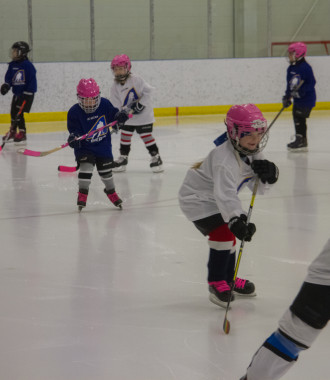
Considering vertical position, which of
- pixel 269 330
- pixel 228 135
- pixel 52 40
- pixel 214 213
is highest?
pixel 52 40

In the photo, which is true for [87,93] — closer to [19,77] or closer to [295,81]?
[295,81]

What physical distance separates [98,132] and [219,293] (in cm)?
199

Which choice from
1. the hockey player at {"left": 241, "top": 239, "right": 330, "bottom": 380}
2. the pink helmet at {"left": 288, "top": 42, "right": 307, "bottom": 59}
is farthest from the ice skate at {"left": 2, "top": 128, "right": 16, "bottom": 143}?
the hockey player at {"left": 241, "top": 239, "right": 330, "bottom": 380}

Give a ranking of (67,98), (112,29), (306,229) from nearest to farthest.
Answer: (306,229) < (67,98) < (112,29)

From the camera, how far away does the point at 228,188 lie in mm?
2691

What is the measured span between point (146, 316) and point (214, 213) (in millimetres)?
464

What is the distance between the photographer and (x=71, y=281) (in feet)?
10.8

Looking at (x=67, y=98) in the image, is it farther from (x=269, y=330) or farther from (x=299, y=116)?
(x=269, y=330)

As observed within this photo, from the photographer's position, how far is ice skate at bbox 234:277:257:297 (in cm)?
304

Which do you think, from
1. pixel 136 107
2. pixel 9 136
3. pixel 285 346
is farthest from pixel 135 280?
pixel 9 136

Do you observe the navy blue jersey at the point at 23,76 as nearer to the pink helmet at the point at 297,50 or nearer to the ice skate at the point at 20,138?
the ice skate at the point at 20,138

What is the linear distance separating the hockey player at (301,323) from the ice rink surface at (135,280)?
0.45m

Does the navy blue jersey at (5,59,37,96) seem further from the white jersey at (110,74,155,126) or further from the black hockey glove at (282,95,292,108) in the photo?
the black hockey glove at (282,95,292,108)

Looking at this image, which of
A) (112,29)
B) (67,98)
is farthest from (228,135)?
(112,29)
